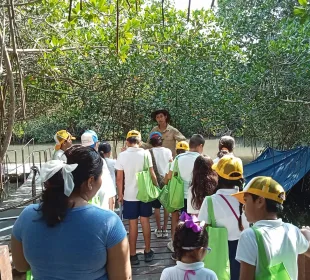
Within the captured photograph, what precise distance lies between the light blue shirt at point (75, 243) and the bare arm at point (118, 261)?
0.02m

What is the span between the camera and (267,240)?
64.9 inches

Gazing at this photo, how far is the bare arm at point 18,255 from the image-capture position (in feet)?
5.04

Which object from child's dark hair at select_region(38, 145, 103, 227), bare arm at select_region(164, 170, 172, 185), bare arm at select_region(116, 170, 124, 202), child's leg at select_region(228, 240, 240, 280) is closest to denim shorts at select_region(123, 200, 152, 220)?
bare arm at select_region(116, 170, 124, 202)

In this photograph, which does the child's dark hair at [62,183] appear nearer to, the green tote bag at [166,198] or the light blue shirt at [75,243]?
the light blue shirt at [75,243]

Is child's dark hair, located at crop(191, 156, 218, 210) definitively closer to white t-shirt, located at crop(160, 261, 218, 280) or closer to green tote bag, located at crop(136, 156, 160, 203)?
green tote bag, located at crop(136, 156, 160, 203)

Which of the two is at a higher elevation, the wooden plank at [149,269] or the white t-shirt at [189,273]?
the white t-shirt at [189,273]

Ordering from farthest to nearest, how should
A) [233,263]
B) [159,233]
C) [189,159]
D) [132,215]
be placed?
[159,233] → [132,215] → [189,159] → [233,263]

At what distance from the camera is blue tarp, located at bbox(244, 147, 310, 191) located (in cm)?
705

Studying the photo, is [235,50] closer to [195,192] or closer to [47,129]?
[195,192]

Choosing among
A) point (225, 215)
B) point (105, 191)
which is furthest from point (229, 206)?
point (105, 191)

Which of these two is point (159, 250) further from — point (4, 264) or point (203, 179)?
point (4, 264)

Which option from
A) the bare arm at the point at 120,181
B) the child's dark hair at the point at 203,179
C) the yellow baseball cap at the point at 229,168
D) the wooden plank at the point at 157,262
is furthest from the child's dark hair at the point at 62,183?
the wooden plank at the point at 157,262

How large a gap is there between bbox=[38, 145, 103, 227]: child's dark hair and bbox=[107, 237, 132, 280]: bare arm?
0.67ft

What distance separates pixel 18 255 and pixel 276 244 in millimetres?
971
